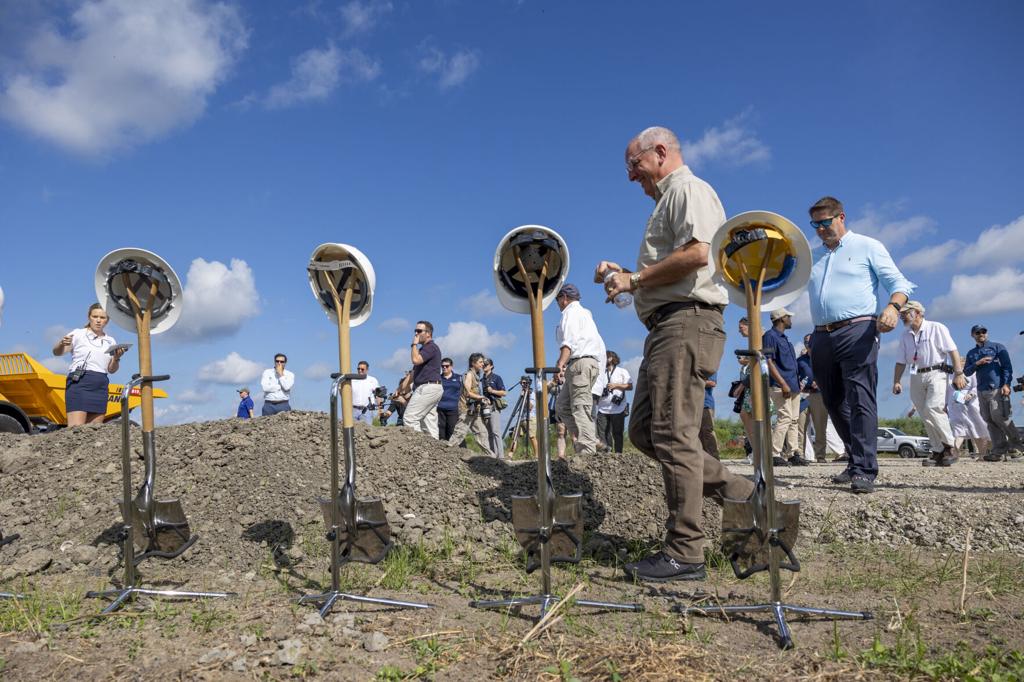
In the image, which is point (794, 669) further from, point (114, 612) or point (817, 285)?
point (817, 285)

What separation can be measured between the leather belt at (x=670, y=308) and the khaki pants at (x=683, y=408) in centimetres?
2

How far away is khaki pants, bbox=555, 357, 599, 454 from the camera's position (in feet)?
26.7

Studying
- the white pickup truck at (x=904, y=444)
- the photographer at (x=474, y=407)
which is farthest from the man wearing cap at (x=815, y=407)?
the white pickup truck at (x=904, y=444)

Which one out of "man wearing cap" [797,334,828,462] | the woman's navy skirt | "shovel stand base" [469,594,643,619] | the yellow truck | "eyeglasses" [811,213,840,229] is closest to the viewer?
"shovel stand base" [469,594,643,619]

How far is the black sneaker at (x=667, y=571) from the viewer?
369 centimetres

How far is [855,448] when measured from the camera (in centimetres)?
555

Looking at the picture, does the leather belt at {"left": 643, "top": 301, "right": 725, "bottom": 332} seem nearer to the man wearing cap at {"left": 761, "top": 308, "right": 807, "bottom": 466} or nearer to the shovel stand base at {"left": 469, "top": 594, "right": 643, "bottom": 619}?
the shovel stand base at {"left": 469, "top": 594, "right": 643, "bottom": 619}

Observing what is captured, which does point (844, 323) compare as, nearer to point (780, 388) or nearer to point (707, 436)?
point (707, 436)

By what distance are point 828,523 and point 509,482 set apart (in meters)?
2.20

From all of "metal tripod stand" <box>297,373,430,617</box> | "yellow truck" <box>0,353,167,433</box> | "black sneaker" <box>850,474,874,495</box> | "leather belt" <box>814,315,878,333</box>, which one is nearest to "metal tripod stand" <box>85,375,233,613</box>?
"metal tripod stand" <box>297,373,430,617</box>

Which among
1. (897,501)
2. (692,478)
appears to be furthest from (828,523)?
(692,478)

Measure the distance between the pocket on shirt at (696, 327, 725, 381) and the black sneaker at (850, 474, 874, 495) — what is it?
242 cm

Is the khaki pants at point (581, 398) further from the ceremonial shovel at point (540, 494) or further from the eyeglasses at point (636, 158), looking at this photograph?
the ceremonial shovel at point (540, 494)

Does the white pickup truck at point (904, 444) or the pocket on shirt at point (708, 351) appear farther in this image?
the white pickup truck at point (904, 444)
